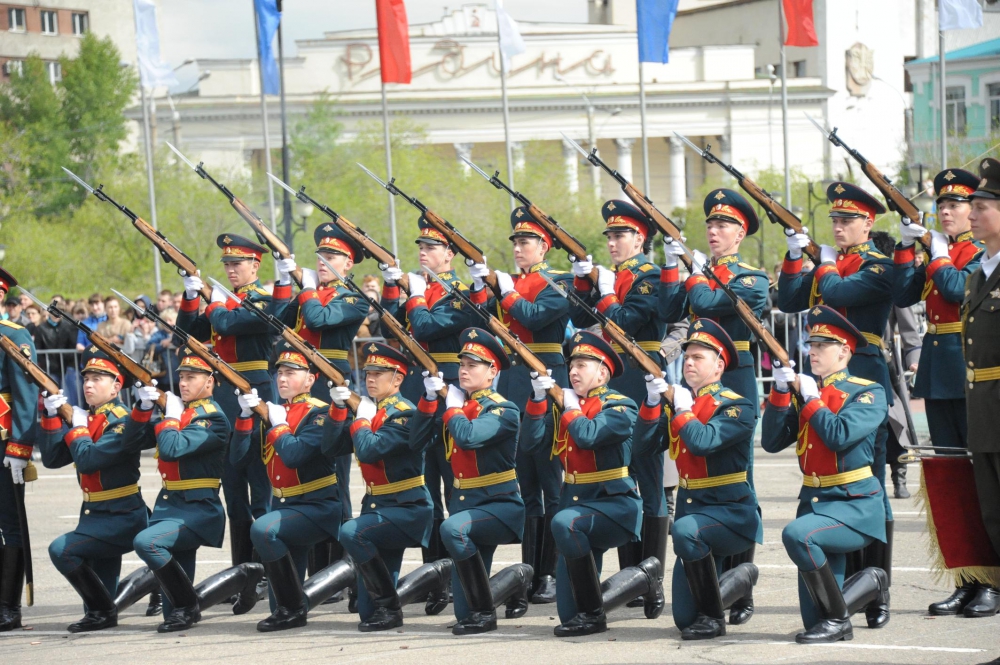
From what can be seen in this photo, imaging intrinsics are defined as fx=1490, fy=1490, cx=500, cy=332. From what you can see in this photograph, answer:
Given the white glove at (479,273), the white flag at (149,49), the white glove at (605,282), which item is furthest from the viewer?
the white flag at (149,49)

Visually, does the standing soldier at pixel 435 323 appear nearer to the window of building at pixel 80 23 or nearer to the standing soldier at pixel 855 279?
the standing soldier at pixel 855 279

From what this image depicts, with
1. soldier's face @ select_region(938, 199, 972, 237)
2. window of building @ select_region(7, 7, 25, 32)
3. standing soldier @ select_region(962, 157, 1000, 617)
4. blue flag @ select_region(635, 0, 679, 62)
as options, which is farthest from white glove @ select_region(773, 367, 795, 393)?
window of building @ select_region(7, 7, 25, 32)

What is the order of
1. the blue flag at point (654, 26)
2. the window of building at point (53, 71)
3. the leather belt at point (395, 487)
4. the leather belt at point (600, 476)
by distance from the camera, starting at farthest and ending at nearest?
the window of building at point (53, 71), the blue flag at point (654, 26), the leather belt at point (395, 487), the leather belt at point (600, 476)

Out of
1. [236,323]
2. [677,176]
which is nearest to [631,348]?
[236,323]

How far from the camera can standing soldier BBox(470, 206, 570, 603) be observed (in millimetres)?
8742

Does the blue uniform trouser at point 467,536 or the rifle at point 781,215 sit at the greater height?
the rifle at point 781,215

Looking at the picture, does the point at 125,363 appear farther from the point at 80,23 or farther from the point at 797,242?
the point at 80,23

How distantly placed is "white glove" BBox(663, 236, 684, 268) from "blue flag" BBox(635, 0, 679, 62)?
50.3 feet

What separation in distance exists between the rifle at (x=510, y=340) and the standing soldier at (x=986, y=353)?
227 centimetres

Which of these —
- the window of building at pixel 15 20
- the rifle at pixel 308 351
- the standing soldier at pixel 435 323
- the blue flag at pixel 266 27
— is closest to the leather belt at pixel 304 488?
the rifle at pixel 308 351

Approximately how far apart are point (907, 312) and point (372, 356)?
4.16 metres

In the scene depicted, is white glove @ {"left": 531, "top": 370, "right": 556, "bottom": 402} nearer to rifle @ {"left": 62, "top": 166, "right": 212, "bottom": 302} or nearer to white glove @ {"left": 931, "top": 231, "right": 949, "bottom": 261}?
white glove @ {"left": 931, "top": 231, "right": 949, "bottom": 261}

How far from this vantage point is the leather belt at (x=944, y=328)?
26.7 ft

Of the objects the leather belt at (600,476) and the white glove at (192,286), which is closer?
the leather belt at (600,476)
